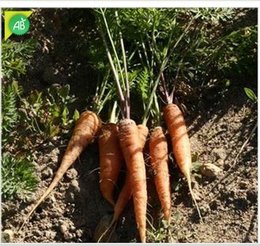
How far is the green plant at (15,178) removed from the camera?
7.83 ft

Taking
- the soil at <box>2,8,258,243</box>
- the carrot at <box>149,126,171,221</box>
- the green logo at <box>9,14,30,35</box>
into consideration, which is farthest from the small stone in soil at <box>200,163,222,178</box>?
the green logo at <box>9,14,30,35</box>

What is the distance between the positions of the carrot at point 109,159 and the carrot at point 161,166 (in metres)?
0.14

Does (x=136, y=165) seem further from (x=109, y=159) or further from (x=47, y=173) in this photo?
(x=47, y=173)

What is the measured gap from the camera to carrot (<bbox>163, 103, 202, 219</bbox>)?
2.57 m

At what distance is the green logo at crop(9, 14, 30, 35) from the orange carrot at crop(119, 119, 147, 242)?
0.61 metres

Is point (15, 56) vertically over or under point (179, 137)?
over

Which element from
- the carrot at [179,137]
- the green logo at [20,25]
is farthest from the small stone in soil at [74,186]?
the green logo at [20,25]

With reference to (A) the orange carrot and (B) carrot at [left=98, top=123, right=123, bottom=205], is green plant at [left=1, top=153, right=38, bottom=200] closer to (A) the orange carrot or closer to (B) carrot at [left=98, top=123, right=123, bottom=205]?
(B) carrot at [left=98, top=123, right=123, bottom=205]

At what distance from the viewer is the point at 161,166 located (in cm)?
257

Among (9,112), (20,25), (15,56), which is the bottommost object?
(9,112)

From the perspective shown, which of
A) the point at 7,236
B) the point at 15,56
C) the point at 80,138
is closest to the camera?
the point at 7,236

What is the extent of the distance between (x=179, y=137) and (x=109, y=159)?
0.98 feet

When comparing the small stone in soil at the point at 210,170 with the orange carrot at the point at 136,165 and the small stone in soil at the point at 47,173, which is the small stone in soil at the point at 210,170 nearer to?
the orange carrot at the point at 136,165

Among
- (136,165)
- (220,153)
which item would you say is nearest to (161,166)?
(136,165)
